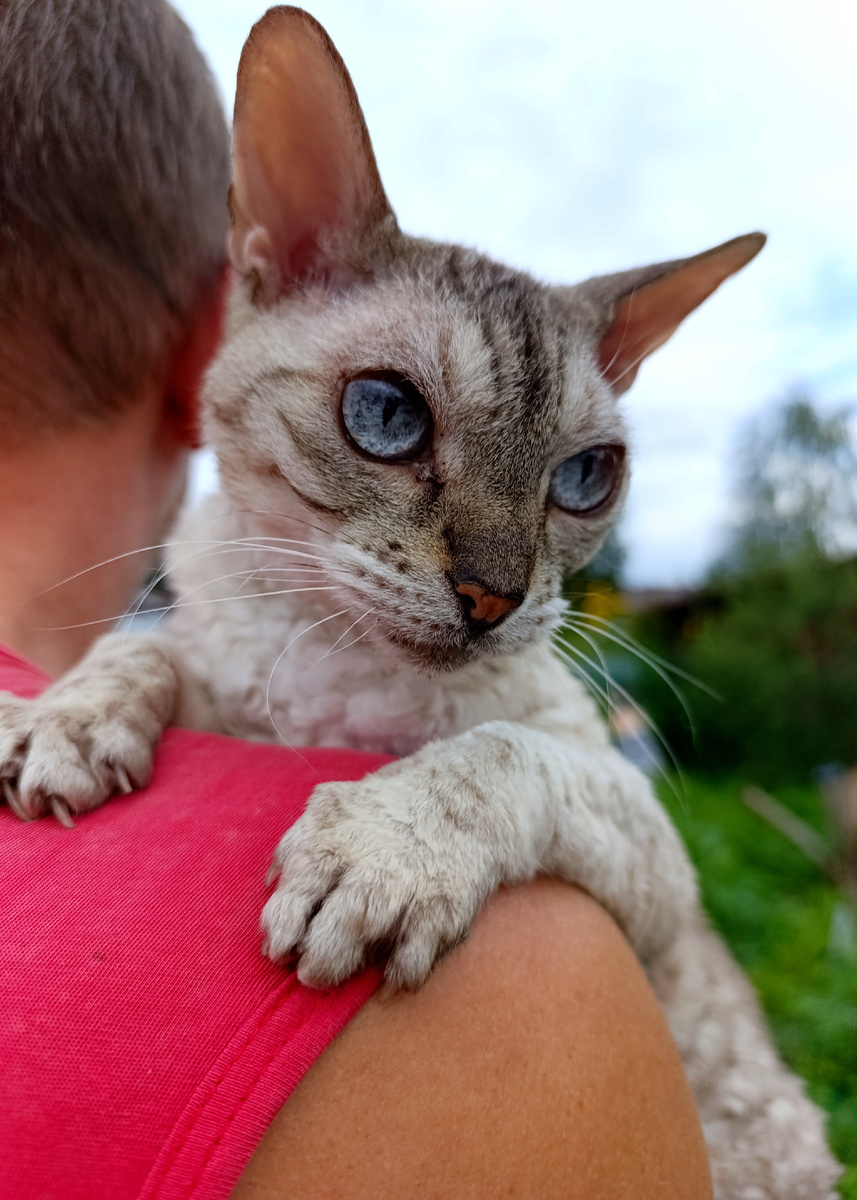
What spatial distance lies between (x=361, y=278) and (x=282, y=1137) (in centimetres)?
129

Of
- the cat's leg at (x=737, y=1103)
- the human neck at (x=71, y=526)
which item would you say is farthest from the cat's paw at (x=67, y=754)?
the cat's leg at (x=737, y=1103)

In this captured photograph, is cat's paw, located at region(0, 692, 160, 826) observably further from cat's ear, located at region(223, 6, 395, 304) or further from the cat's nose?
cat's ear, located at region(223, 6, 395, 304)

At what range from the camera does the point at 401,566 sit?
1.12 metres

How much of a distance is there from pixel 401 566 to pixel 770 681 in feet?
18.8

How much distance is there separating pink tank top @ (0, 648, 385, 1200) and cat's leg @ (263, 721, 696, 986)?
0.14 feet

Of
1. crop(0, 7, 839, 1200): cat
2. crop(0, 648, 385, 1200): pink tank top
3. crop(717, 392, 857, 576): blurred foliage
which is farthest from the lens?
crop(717, 392, 857, 576): blurred foliage

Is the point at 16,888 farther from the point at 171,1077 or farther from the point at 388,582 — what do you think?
the point at 388,582

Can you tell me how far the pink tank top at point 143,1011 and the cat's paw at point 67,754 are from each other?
4 centimetres

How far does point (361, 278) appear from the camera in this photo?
4.50 feet

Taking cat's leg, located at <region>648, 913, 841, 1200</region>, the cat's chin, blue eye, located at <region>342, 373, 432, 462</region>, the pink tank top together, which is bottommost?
cat's leg, located at <region>648, 913, 841, 1200</region>

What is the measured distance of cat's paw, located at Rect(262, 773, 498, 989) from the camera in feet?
2.48

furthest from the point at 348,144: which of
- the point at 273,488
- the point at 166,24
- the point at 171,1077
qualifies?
the point at 171,1077

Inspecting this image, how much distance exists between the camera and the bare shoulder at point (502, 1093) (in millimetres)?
678

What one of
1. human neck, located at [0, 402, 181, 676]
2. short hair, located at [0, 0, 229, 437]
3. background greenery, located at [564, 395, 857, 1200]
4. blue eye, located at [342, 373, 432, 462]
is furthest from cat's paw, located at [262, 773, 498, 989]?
background greenery, located at [564, 395, 857, 1200]
